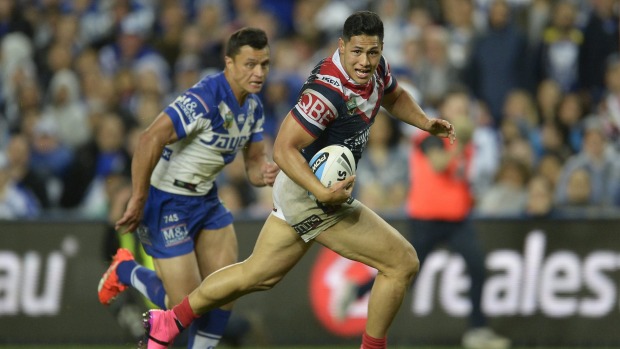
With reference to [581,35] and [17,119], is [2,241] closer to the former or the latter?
[17,119]

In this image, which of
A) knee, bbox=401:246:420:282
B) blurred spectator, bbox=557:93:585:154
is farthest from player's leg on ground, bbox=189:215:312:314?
blurred spectator, bbox=557:93:585:154

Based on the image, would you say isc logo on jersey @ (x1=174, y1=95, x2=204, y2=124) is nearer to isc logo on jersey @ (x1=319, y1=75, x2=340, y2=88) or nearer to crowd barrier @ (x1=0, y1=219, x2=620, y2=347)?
isc logo on jersey @ (x1=319, y1=75, x2=340, y2=88)

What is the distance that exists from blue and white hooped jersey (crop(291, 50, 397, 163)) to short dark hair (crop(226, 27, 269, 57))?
97cm

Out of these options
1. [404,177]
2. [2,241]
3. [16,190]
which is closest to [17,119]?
[16,190]

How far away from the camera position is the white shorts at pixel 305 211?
7.74m

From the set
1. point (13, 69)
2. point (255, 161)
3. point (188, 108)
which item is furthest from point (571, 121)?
point (13, 69)

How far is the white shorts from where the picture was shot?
7742 mm

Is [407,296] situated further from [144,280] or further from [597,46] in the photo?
[597,46]

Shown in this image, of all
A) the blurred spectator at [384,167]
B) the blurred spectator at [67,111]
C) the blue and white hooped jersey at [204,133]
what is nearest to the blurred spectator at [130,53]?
the blurred spectator at [67,111]

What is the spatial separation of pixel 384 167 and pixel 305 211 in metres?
5.98

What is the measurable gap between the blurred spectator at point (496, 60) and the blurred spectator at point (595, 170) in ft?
6.14

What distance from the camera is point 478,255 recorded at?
37.5ft

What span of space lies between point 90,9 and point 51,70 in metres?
1.67

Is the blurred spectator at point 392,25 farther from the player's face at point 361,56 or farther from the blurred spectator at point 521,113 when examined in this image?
the player's face at point 361,56
